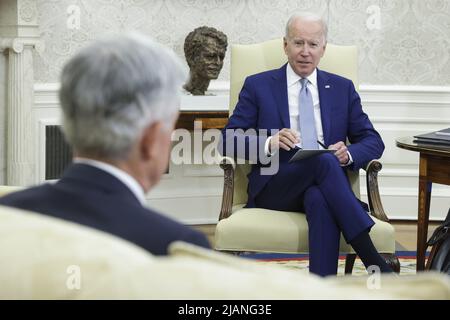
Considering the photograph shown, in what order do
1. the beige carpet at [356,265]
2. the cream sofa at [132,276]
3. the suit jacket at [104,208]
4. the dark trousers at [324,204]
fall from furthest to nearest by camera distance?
the beige carpet at [356,265] < the dark trousers at [324,204] < the suit jacket at [104,208] < the cream sofa at [132,276]

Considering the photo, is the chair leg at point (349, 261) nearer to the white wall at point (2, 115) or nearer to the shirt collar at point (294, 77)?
the shirt collar at point (294, 77)

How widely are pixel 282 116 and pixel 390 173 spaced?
2.34 m

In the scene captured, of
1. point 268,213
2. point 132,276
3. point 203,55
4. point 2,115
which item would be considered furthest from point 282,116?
point 132,276

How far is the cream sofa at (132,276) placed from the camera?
92 cm

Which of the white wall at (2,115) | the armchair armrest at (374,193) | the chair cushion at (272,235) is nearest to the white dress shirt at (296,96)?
the armchair armrest at (374,193)

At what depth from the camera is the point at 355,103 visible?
4371 millimetres

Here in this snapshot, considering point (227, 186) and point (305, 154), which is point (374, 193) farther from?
point (227, 186)

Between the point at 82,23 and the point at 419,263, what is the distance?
2.76 meters

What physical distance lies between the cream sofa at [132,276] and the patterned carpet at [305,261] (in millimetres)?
3879

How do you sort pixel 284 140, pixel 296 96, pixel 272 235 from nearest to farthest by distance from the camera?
pixel 272 235 < pixel 284 140 < pixel 296 96

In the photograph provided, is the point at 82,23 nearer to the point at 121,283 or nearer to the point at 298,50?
the point at 298,50

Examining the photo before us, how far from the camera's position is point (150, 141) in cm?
133

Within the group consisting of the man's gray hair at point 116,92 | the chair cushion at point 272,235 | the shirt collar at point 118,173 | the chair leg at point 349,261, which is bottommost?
the chair leg at point 349,261

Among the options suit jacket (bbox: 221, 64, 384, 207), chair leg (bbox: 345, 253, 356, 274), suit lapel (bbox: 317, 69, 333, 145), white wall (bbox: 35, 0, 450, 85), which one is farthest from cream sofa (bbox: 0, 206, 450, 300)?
white wall (bbox: 35, 0, 450, 85)
